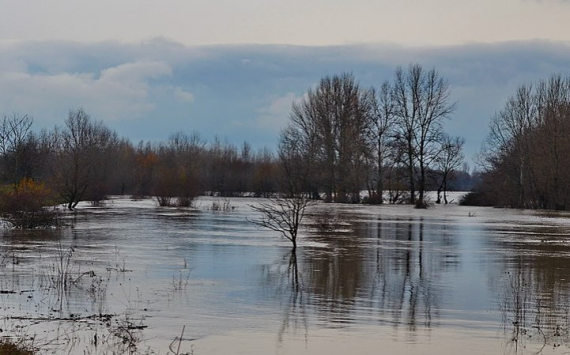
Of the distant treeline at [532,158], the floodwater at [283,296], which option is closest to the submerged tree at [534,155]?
the distant treeline at [532,158]

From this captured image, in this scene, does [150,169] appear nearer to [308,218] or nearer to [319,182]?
[319,182]

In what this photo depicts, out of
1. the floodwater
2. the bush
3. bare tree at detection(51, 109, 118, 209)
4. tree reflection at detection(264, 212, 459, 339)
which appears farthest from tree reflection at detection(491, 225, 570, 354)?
bare tree at detection(51, 109, 118, 209)

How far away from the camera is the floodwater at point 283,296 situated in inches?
453

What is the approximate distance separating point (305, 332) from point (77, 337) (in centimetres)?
366

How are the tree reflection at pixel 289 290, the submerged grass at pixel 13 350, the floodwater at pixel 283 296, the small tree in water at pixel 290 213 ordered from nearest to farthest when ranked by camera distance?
1. the submerged grass at pixel 13 350
2. the floodwater at pixel 283 296
3. the tree reflection at pixel 289 290
4. the small tree in water at pixel 290 213

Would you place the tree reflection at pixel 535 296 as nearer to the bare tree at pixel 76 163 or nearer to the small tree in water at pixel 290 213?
the small tree in water at pixel 290 213

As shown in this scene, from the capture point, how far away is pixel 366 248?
1037 inches

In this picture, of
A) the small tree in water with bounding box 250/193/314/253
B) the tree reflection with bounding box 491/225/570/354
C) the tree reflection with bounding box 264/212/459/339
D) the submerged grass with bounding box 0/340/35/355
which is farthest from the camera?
the small tree in water with bounding box 250/193/314/253

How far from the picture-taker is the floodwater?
37.8ft

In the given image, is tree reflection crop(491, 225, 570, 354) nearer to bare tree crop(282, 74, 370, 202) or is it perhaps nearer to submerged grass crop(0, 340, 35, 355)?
submerged grass crop(0, 340, 35, 355)

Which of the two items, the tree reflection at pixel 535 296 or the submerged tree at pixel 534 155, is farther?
the submerged tree at pixel 534 155

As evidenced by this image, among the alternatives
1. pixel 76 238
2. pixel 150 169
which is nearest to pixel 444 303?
pixel 76 238

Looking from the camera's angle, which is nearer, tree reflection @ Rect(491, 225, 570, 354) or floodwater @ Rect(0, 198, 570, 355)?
floodwater @ Rect(0, 198, 570, 355)

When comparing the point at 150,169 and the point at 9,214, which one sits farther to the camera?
the point at 150,169
